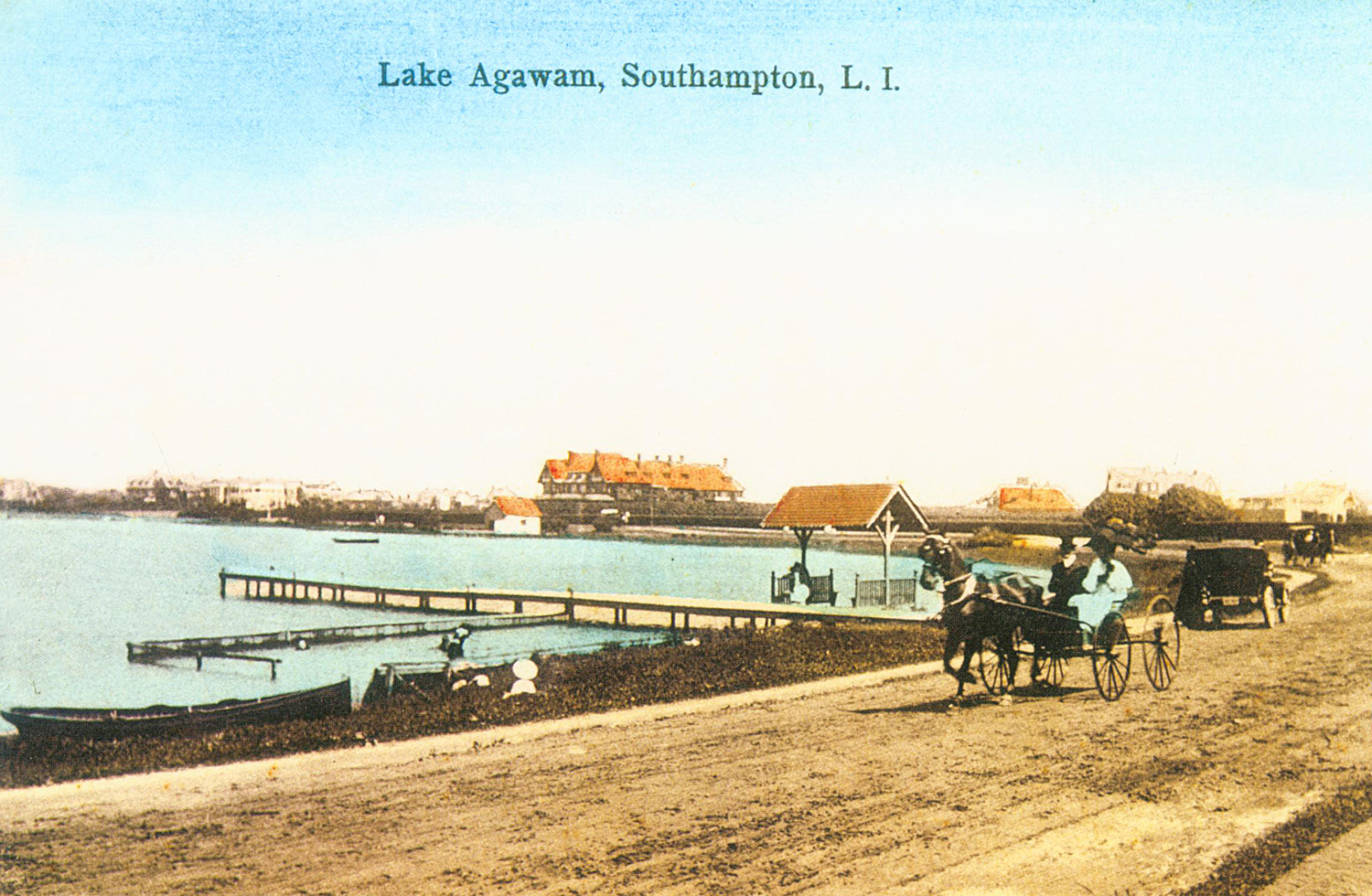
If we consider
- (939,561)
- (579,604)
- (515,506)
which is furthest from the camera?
(579,604)

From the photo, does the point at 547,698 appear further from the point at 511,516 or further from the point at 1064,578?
the point at 1064,578

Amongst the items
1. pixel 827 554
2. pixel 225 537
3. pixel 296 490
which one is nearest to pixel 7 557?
pixel 296 490

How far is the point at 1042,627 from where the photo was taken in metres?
7.88

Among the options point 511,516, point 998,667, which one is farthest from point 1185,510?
point 511,516

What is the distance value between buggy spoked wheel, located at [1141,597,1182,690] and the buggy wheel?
0.94 meters

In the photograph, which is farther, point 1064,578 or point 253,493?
point 253,493

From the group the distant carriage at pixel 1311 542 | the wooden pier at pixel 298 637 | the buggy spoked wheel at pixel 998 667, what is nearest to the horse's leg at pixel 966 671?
the buggy spoked wheel at pixel 998 667

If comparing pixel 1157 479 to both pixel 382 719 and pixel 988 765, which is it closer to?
pixel 988 765

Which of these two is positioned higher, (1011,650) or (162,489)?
(162,489)

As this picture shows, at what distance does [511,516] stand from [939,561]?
23.8 ft

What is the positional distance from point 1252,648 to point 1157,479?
Answer: 327cm

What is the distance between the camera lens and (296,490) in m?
13.7

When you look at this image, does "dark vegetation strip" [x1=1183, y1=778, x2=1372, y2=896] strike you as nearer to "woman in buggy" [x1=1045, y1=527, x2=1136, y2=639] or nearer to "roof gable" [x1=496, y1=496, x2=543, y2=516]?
"woman in buggy" [x1=1045, y1=527, x2=1136, y2=639]

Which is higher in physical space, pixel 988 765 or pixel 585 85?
pixel 585 85
